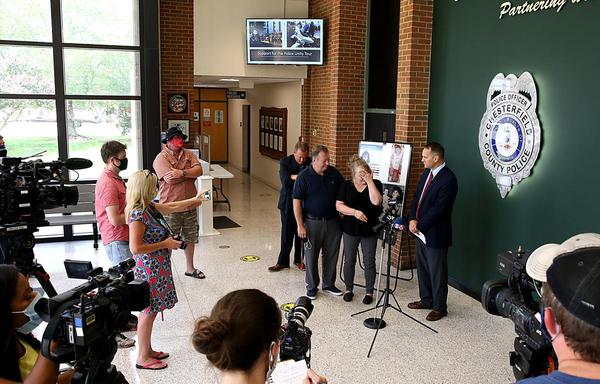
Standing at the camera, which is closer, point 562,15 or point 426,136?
point 562,15

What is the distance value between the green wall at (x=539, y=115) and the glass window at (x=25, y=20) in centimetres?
487

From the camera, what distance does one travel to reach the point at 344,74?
8320 mm

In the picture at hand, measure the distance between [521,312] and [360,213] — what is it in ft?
8.81

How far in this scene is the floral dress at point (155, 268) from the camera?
345 centimetres

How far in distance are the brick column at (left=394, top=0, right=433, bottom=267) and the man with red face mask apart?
239 centimetres

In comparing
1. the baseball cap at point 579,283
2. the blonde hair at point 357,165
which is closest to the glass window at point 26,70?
the blonde hair at point 357,165

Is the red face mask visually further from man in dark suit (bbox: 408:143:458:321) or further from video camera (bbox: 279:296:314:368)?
video camera (bbox: 279:296:314:368)

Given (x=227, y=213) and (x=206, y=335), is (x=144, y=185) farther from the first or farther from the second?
(x=227, y=213)

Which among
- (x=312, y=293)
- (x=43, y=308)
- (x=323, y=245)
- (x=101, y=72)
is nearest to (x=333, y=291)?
(x=312, y=293)

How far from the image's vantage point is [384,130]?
7926 mm

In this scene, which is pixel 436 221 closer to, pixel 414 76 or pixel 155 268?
pixel 414 76

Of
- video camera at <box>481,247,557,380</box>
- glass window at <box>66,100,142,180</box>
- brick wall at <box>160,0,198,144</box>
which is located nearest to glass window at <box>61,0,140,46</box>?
glass window at <box>66,100,142,180</box>

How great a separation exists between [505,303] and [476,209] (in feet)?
10.2

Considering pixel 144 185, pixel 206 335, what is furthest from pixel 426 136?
pixel 206 335
